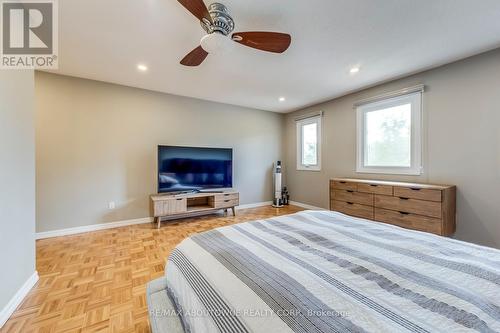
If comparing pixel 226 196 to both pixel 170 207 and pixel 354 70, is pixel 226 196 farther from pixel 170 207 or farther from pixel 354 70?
pixel 354 70

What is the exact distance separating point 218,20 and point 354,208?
9.99ft

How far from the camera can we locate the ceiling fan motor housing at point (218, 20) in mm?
1523

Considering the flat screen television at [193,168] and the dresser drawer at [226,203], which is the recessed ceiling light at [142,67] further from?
the dresser drawer at [226,203]

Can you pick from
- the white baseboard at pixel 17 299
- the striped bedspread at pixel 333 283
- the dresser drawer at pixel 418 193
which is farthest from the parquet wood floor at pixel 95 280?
the dresser drawer at pixel 418 193

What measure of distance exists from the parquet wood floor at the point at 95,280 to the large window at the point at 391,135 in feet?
10.4

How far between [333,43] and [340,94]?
5.74ft

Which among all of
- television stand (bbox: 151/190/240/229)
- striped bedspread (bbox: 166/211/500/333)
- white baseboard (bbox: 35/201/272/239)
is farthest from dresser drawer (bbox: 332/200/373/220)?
white baseboard (bbox: 35/201/272/239)

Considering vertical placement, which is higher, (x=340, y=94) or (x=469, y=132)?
(x=340, y=94)

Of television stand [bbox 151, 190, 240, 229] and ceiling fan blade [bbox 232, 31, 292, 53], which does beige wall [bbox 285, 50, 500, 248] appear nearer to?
ceiling fan blade [bbox 232, 31, 292, 53]

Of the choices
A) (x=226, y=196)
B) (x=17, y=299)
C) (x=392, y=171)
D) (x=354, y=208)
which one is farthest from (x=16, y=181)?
(x=392, y=171)

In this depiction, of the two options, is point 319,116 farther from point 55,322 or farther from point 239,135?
point 55,322

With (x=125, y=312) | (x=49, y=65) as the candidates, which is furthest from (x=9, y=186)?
→ (x=49, y=65)

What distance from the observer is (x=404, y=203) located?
256 centimetres

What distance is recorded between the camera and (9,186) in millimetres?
1455
